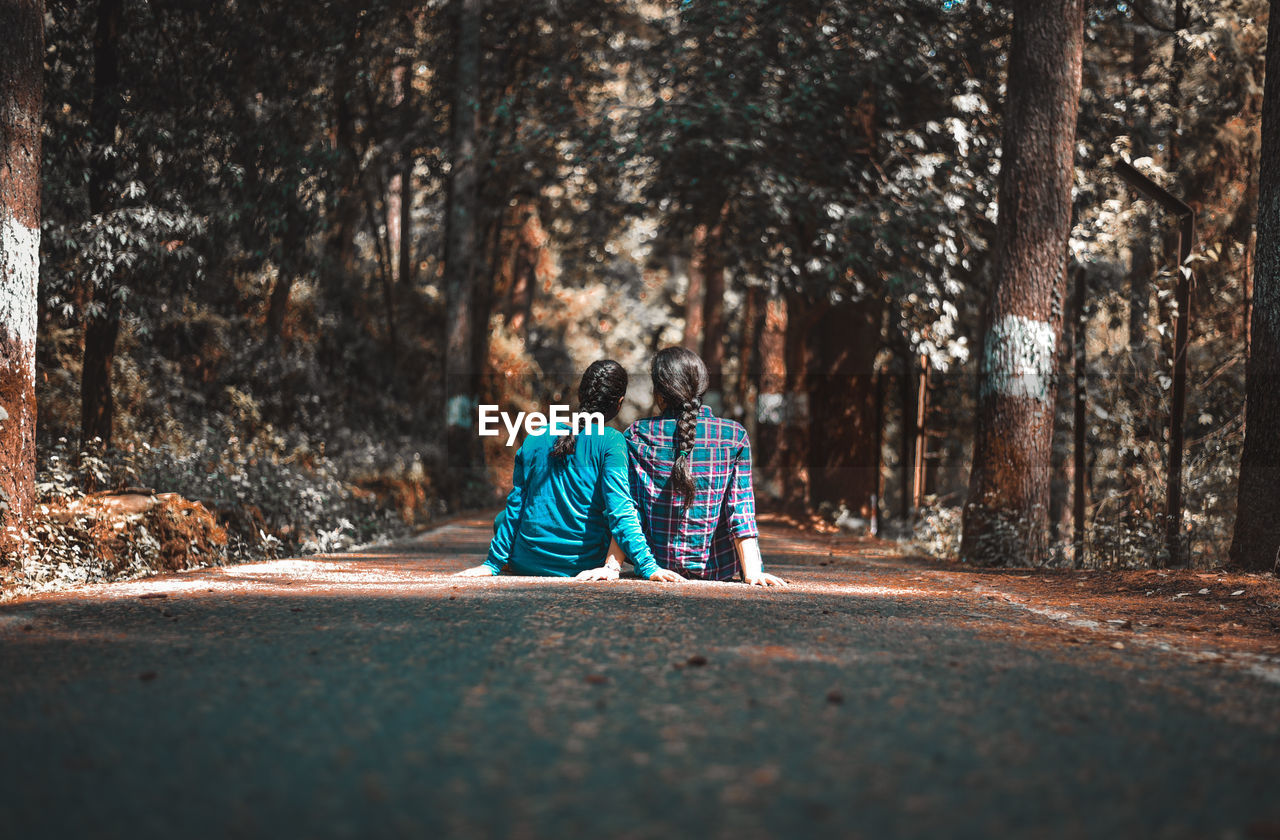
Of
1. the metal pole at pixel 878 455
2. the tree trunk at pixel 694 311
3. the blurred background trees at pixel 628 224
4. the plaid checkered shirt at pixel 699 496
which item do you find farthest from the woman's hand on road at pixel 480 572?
the tree trunk at pixel 694 311

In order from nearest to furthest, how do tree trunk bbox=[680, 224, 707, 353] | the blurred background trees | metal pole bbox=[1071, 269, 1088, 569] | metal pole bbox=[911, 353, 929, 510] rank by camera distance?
metal pole bbox=[1071, 269, 1088, 569] < the blurred background trees < metal pole bbox=[911, 353, 929, 510] < tree trunk bbox=[680, 224, 707, 353]

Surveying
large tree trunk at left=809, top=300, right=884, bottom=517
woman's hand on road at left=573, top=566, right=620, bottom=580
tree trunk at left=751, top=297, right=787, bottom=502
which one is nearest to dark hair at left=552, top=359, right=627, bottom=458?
woman's hand on road at left=573, top=566, right=620, bottom=580

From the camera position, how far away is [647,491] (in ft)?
25.2

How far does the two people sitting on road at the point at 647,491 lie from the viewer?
7414 mm

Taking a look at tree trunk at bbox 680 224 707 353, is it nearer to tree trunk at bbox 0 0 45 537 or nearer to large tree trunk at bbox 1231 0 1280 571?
large tree trunk at bbox 1231 0 1280 571

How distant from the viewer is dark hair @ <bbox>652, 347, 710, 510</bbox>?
24.2ft

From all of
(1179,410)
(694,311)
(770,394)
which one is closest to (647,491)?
(1179,410)

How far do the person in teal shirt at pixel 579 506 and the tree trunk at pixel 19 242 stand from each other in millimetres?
3231

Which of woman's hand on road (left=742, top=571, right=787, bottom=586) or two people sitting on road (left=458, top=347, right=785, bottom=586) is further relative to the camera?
woman's hand on road (left=742, top=571, right=787, bottom=586)

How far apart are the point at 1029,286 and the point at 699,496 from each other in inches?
220

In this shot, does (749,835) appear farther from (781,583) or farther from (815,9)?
(815,9)

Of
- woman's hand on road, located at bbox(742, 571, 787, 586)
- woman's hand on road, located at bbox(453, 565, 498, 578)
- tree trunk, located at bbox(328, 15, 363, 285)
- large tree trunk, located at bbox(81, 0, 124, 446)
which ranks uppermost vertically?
tree trunk, located at bbox(328, 15, 363, 285)

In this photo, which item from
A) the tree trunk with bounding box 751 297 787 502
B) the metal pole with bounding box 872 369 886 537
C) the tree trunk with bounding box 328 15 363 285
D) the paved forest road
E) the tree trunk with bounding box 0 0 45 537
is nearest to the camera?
the paved forest road

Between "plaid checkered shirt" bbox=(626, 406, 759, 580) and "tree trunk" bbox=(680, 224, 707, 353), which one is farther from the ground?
"tree trunk" bbox=(680, 224, 707, 353)
